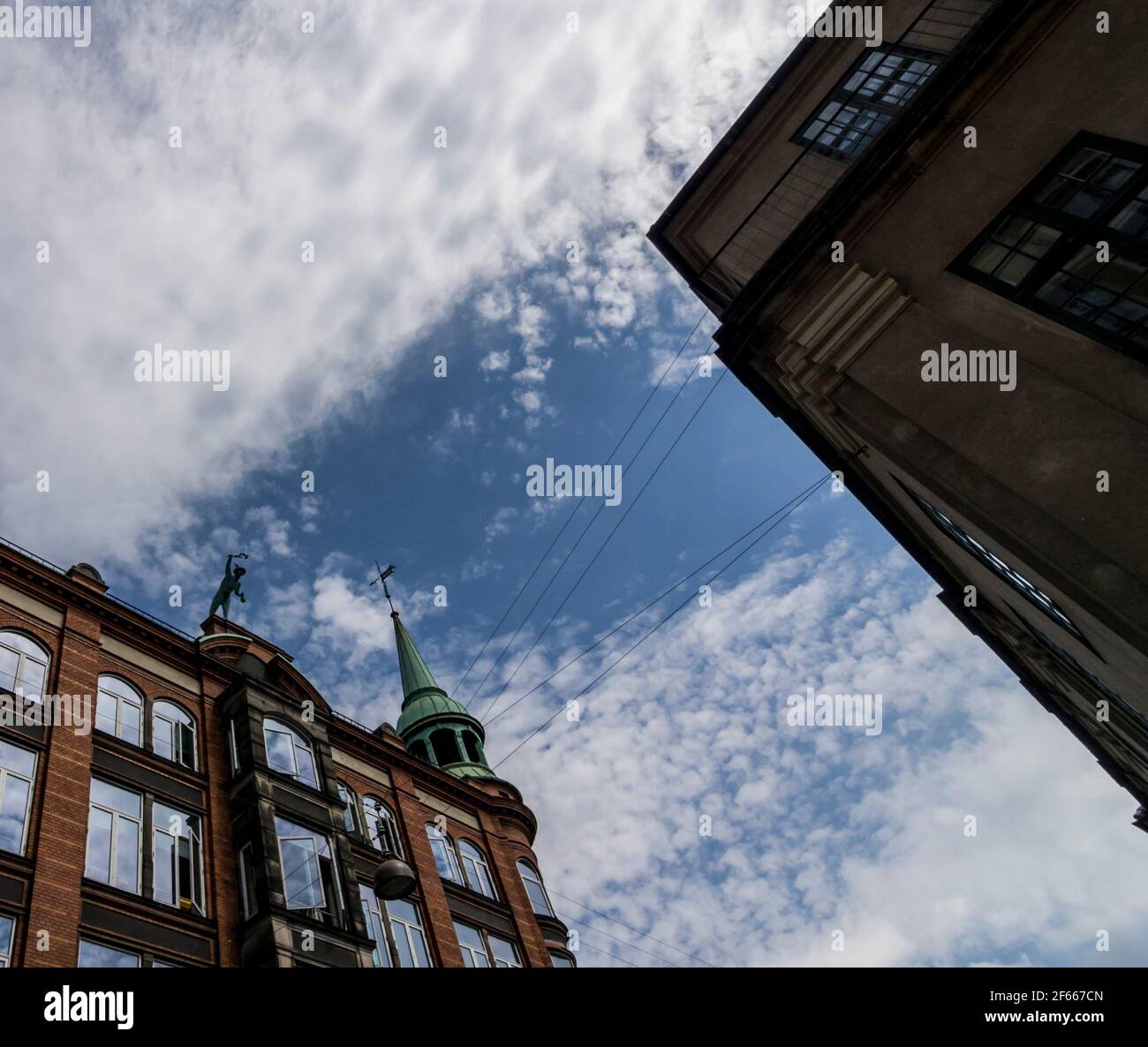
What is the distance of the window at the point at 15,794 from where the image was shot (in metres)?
16.5

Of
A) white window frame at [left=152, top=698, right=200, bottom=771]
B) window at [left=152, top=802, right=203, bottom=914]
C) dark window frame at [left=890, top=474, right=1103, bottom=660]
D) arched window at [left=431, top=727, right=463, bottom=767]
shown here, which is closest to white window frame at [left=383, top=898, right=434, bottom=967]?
window at [left=152, top=802, right=203, bottom=914]

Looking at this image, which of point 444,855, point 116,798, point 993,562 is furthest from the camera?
point 444,855

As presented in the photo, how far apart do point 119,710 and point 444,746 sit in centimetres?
1715

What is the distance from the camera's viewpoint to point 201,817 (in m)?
20.7

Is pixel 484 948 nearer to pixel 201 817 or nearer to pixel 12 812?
pixel 201 817

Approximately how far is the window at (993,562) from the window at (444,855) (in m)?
19.6

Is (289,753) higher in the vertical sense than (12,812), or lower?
higher

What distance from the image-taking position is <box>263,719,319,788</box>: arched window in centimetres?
2342

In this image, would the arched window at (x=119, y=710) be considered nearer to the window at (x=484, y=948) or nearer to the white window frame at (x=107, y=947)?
the white window frame at (x=107, y=947)
